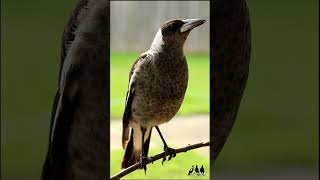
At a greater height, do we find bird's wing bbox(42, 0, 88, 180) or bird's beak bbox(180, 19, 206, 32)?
bird's beak bbox(180, 19, 206, 32)

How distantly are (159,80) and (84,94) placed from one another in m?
0.22

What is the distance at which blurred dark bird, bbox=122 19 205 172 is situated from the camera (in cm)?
162

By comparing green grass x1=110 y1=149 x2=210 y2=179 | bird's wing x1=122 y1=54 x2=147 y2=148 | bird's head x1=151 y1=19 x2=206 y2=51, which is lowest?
green grass x1=110 y1=149 x2=210 y2=179

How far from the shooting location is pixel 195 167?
1681mm

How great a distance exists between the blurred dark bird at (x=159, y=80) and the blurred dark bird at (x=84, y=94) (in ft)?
0.24

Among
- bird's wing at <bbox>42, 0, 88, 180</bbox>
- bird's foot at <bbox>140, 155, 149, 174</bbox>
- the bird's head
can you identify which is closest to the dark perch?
bird's foot at <bbox>140, 155, 149, 174</bbox>

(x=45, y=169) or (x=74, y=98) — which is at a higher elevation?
(x=74, y=98)

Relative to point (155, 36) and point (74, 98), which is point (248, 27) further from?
point (74, 98)

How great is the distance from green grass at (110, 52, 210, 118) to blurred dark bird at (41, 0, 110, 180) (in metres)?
0.02

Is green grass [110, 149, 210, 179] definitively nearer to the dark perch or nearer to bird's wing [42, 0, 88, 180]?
the dark perch

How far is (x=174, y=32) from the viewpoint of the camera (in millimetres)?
1631

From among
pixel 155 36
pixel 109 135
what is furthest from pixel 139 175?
pixel 155 36

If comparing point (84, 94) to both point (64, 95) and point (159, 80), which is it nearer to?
point (64, 95)

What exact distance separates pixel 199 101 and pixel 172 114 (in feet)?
0.29
